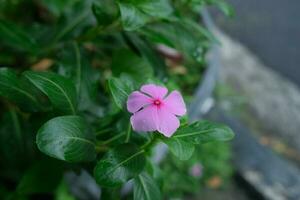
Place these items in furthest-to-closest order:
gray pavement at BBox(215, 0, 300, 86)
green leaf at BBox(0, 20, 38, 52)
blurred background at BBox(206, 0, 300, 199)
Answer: gray pavement at BBox(215, 0, 300, 86)
blurred background at BBox(206, 0, 300, 199)
green leaf at BBox(0, 20, 38, 52)

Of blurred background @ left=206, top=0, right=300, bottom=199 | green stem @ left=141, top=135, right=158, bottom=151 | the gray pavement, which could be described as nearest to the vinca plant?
green stem @ left=141, top=135, right=158, bottom=151

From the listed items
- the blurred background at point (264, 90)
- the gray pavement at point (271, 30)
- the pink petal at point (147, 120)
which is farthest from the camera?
the gray pavement at point (271, 30)

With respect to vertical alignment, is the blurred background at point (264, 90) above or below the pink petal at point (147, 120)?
below

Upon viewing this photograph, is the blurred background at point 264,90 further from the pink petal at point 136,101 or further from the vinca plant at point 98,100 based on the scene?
the pink petal at point 136,101

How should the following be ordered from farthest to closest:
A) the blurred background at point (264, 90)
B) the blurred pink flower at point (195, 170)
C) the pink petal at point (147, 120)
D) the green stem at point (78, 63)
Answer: the blurred background at point (264, 90)
the blurred pink flower at point (195, 170)
the green stem at point (78, 63)
the pink petal at point (147, 120)

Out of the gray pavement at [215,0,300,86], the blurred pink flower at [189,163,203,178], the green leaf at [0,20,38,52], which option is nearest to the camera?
the green leaf at [0,20,38,52]

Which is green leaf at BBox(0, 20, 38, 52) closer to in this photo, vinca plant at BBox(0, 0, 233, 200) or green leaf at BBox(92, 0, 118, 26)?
vinca plant at BBox(0, 0, 233, 200)

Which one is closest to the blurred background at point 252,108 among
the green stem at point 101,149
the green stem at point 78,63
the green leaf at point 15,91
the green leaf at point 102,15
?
the green stem at point 78,63

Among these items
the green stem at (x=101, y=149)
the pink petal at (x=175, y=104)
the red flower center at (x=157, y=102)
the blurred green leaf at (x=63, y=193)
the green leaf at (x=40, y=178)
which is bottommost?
the blurred green leaf at (x=63, y=193)
